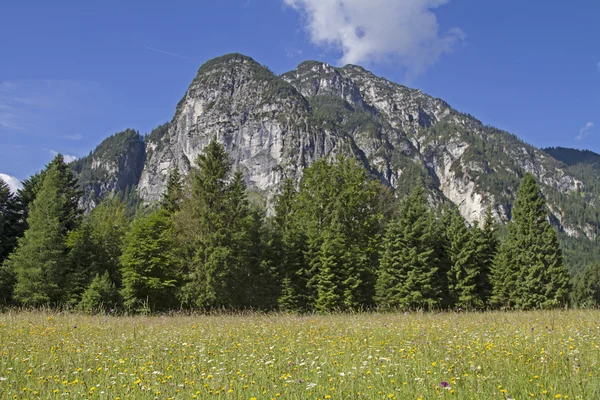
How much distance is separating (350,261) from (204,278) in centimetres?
999

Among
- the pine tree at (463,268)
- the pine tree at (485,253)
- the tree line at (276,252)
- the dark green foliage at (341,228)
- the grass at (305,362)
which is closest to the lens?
the grass at (305,362)

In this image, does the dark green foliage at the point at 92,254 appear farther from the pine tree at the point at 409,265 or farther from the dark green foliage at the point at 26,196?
the pine tree at the point at 409,265

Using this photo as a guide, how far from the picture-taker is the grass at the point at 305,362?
4.62 m

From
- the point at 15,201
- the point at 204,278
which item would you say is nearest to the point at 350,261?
the point at 204,278

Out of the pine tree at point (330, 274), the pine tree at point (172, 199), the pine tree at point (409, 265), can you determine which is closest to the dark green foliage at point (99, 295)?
the pine tree at point (172, 199)

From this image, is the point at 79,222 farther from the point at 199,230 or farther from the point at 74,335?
the point at 74,335

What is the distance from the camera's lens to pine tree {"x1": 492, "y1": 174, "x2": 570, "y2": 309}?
3198cm

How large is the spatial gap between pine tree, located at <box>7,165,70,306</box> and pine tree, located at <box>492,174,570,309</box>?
3060 centimetres

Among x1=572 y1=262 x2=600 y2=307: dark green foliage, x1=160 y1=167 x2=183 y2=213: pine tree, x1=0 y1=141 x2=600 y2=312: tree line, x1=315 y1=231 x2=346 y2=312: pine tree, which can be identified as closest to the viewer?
x1=0 y1=141 x2=600 y2=312: tree line

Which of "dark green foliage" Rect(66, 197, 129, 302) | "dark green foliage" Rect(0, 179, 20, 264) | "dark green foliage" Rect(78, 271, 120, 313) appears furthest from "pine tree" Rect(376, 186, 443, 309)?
"dark green foliage" Rect(0, 179, 20, 264)

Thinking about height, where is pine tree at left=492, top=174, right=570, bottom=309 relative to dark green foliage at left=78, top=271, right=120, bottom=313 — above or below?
above

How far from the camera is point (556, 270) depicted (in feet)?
105

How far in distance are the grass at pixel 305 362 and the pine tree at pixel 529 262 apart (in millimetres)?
24784

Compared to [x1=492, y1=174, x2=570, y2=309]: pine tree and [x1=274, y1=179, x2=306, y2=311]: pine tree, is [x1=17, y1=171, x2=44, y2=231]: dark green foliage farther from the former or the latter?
[x1=492, y1=174, x2=570, y2=309]: pine tree
